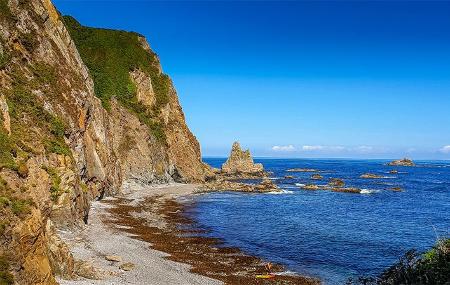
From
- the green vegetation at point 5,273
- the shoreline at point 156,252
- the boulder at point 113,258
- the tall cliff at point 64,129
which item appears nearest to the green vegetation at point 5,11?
the tall cliff at point 64,129

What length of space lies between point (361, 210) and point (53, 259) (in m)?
60.8

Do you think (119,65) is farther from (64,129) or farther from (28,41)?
(64,129)

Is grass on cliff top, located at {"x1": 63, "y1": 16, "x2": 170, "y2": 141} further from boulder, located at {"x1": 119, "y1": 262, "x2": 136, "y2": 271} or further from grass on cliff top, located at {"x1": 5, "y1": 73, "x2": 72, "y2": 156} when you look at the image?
boulder, located at {"x1": 119, "y1": 262, "x2": 136, "y2": 271}

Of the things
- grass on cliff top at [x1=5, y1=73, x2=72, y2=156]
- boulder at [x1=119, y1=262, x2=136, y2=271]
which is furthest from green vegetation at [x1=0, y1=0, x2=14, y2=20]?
boulder at [x1=119, y1=262, x2=136, y2=271]

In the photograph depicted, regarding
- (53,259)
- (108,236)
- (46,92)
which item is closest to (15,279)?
(53,259)

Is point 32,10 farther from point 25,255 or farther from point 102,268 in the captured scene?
point 25,255

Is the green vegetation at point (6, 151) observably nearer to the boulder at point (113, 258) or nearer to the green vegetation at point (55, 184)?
the green vegetation at point (55, 184)

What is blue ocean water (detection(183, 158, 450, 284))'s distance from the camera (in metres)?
38.7

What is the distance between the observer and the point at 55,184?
33.3 m

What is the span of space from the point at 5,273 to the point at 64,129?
25.3 m

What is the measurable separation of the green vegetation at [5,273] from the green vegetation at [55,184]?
13.6 m

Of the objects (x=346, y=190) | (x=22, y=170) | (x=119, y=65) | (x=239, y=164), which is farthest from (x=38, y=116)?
(x=239, y=164)

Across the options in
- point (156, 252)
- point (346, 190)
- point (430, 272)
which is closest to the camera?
point (430, 272)

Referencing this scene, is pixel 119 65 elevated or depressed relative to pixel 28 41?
elevated
